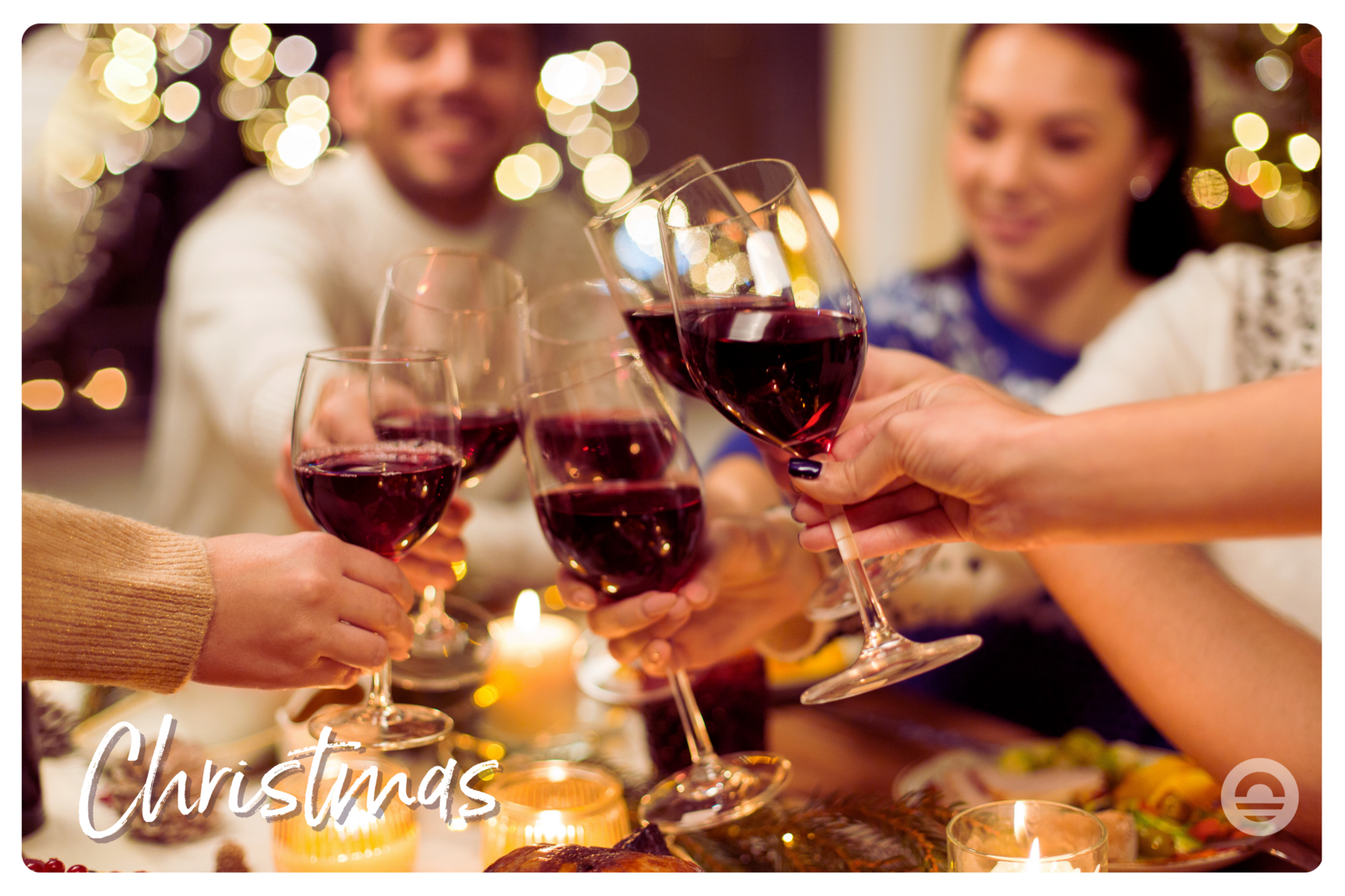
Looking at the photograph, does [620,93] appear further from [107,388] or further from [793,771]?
[793,771]

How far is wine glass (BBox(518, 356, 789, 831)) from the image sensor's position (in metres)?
0.90

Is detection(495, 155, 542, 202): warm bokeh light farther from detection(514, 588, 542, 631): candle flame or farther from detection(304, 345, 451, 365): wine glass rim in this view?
detection(304, 345, 451, 365): wine glass rim

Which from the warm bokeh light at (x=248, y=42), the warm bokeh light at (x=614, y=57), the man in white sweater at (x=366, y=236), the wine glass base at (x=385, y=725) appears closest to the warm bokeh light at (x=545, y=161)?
the warm bokeh light at (x=614, y=57)

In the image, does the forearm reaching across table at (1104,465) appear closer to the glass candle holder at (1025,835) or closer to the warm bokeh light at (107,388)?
the glass candle holder at (1025,835)

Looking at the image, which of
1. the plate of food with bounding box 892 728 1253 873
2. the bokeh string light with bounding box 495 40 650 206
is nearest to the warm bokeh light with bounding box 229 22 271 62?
the bokeh string light with bounding box 495 40 650 206

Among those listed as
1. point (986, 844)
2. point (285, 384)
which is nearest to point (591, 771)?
point (986, 844)

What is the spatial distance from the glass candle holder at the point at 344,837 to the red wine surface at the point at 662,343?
1.47 ft

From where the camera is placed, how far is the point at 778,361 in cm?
77

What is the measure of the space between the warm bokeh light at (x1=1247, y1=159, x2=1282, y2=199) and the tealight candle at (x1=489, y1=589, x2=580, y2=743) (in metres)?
1.87

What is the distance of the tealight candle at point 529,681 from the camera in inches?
46.4

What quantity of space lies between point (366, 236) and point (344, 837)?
1787mm

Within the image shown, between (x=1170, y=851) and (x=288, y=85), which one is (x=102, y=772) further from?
(x=288, y=85)

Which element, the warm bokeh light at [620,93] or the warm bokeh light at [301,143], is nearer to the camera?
the warm bokeh light at [301,143]

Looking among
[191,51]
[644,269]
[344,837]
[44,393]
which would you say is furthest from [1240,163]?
[44,393]
